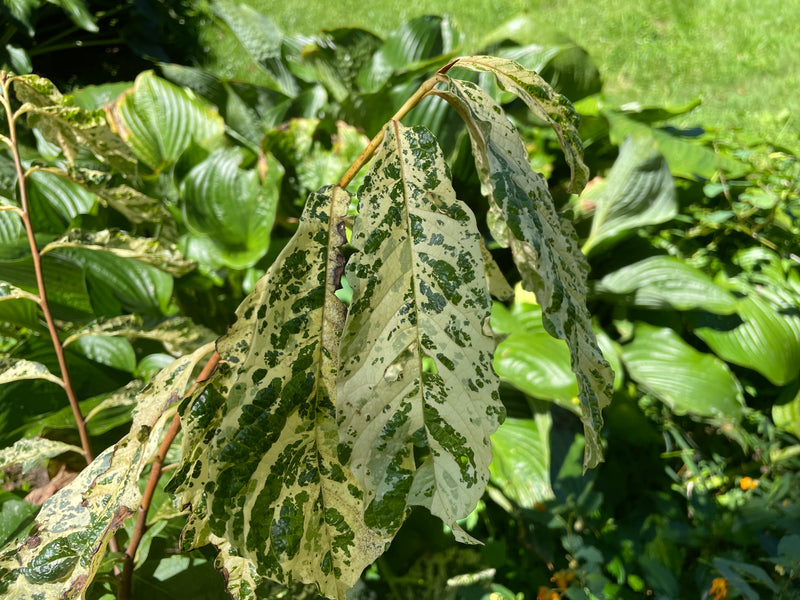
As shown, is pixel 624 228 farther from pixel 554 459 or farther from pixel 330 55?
pixel 330 55

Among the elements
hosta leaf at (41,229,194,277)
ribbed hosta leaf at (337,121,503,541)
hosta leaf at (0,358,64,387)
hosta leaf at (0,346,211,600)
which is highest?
ribbed hosta leaf at (337,121,503,541)

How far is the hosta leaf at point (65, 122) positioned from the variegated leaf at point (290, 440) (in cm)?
50

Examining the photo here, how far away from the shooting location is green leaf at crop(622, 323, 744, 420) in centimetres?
183

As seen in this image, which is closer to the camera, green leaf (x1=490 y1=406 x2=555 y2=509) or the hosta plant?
the hosta plant

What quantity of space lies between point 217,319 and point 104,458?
1.14 m

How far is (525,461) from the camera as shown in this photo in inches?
66.1

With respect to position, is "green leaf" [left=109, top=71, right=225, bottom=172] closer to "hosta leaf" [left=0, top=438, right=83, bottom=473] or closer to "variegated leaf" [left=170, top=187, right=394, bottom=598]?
"hosta leaf" [left=0, top=438, right=83, bottom=473]

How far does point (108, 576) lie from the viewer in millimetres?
842

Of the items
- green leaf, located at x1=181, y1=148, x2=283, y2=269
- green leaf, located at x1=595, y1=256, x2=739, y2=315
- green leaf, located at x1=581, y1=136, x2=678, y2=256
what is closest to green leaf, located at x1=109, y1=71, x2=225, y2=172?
green leaf, located at x1=181, y1=148, x2=283, y2=269

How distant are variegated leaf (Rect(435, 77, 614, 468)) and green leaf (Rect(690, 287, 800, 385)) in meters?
1.53

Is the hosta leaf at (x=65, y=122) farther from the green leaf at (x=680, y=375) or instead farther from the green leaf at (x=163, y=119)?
the green leaf at (x=680, y=375)

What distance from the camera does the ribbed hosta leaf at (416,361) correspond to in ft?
1.82

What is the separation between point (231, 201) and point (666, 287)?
1.29 m

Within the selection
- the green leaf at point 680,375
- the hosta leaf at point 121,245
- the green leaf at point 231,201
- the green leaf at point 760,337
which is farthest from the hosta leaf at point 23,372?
the green leaf at point 760,337
